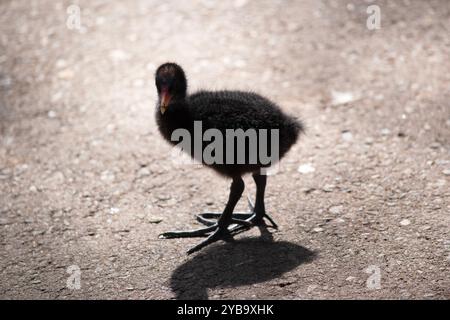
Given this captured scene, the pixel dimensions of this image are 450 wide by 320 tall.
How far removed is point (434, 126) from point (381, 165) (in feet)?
2.37

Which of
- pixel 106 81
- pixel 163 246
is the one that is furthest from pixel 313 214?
pixel 106 81

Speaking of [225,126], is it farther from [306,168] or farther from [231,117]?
[306,168]

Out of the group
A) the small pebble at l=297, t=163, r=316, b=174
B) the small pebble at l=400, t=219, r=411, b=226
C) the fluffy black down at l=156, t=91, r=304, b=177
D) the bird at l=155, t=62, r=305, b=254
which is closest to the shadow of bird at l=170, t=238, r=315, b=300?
the bird at l=155, t=62, r=305, b=254

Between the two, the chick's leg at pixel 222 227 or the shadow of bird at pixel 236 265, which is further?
the chick's leg at pixel 222 227

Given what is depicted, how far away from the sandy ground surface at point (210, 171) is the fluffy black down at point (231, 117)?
59 centimetres

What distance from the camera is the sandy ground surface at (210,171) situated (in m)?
4.26

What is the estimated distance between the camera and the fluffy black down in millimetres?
4383

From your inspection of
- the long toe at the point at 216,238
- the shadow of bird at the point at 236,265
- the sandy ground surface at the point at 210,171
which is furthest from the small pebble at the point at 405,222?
the long toe at the point at 216,238

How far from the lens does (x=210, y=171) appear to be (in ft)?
18.2

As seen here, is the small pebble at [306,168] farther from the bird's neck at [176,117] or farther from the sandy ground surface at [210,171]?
the bird's neck at [176,117]

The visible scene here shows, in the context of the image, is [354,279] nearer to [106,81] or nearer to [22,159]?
[22,159]

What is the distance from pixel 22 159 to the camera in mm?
5836

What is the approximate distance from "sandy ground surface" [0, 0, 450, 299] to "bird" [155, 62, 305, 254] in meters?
0.19
